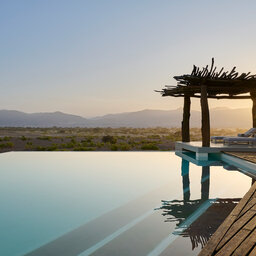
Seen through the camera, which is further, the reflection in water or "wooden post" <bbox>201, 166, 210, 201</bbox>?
"wooden post" <bbox>201, 166, 210, 201</bbox>

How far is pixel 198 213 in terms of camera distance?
501 cm

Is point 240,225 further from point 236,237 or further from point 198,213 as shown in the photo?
point 198,213

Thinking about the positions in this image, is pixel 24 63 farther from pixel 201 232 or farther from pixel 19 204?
pixel 201 232

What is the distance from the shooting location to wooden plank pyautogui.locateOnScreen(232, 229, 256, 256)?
2400 mm

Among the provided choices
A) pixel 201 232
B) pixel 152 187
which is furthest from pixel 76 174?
pixel 201 232

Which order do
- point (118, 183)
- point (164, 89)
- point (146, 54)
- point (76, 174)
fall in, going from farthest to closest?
point (146, 54) < point (164, 89) < point (76, 174) < point (118, 183)

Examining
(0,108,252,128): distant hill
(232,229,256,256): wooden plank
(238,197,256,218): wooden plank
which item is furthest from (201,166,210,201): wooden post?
(0,108,252,128): distant hill

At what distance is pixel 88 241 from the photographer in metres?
3.90

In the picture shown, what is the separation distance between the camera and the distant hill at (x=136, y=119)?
16800cm

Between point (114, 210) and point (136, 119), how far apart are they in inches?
7083

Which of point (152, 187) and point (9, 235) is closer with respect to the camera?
point (9, 235)

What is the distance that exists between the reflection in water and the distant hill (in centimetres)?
16036

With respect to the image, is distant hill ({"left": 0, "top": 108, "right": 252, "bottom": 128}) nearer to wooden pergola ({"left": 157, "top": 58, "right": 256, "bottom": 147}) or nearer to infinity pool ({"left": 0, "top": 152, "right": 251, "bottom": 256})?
wooden pergola ({"left": 157, "top": 58, "right": 256, "bottom": 147})

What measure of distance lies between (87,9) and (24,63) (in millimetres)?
15828
